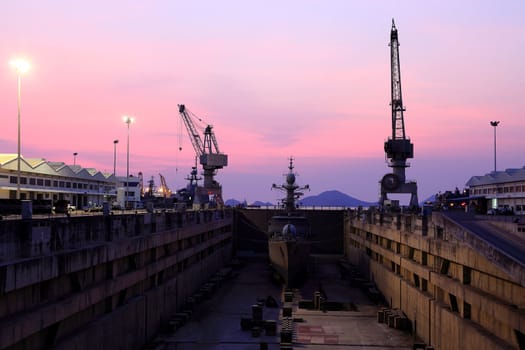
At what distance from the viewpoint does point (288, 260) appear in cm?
6125

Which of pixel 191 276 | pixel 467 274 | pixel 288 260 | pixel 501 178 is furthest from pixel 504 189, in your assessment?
pixel 467 274

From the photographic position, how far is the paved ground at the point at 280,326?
A: 3750cm

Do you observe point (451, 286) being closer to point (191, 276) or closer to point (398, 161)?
point (191, 276)

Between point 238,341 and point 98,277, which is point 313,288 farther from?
point 98,277

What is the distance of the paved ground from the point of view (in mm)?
37500

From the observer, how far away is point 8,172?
81562 mm

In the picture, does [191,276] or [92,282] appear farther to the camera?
[191,276]

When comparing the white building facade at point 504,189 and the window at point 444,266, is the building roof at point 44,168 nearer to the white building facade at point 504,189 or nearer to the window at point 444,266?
the window at point 444,266

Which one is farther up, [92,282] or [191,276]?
[92,282]

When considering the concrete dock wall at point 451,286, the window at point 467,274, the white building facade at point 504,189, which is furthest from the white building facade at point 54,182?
the white building facade at point 504,189

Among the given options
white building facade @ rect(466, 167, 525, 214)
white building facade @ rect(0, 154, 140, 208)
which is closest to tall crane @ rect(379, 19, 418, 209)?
white building facade @ rect(466, 167, 525, 214)

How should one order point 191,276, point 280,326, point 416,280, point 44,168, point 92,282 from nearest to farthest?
point 92,282
point 416,280
point 280,326
point 191,276
point 44,168

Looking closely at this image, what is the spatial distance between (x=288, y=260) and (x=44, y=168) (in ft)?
171

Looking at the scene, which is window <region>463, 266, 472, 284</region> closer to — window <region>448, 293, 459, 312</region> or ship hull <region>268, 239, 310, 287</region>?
window <region>448, 293, 459, 312</region>
